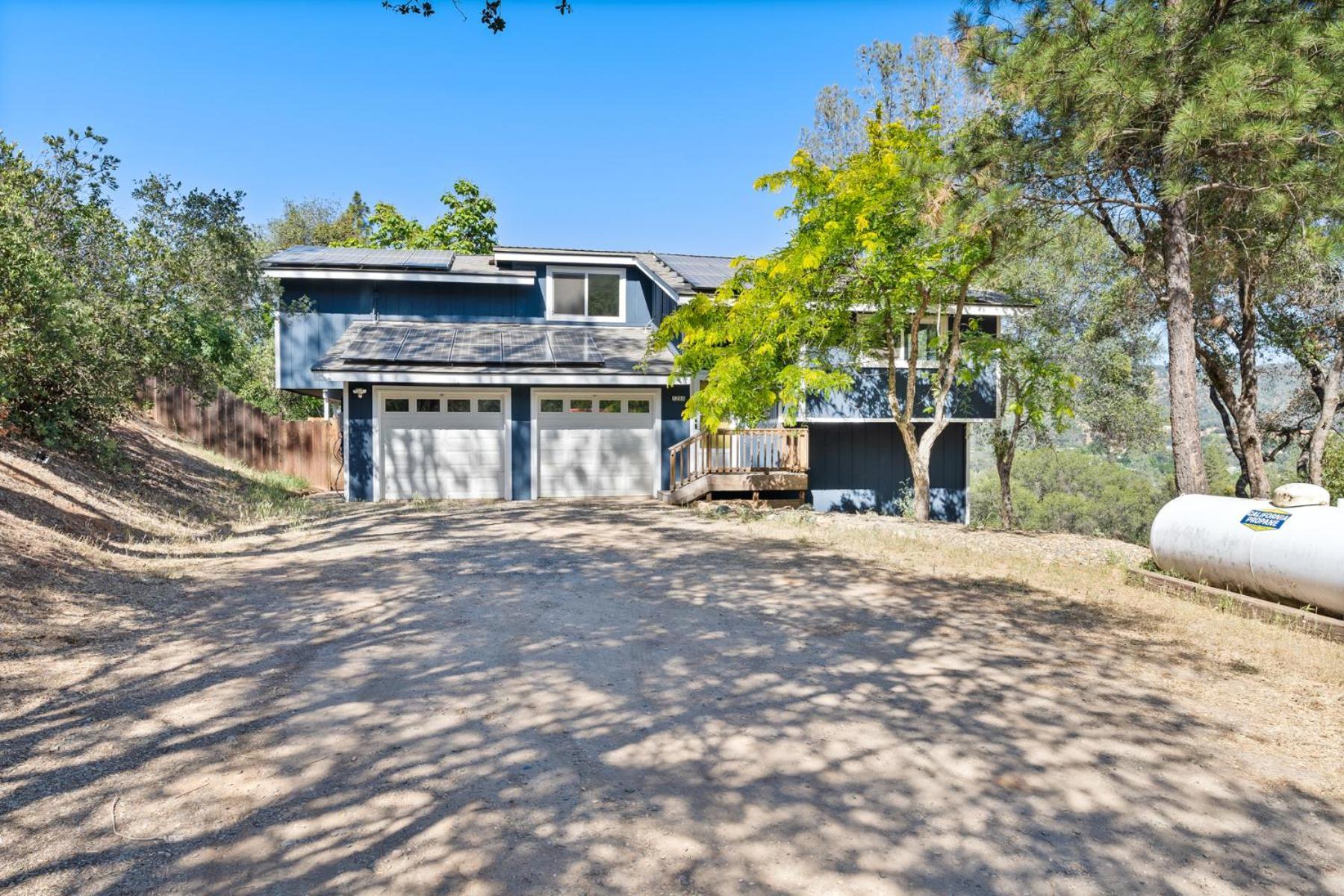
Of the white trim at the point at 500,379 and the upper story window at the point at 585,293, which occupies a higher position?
the upper story window at the point at 585,293

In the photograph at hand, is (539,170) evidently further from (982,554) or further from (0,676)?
(0,676)

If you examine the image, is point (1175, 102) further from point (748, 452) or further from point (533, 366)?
point (533, 366)

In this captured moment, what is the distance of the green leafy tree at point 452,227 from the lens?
34.9 meters

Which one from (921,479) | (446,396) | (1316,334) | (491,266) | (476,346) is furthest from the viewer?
(491,266)

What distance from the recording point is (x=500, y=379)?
15602 millimetres

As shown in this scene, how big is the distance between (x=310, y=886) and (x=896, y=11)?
67.3 ft

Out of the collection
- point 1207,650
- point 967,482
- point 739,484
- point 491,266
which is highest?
point 491,266

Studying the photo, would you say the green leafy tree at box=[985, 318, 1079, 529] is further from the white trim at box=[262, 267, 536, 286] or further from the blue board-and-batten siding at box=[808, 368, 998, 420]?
the white trim at box=[262, 267, 536, 286]

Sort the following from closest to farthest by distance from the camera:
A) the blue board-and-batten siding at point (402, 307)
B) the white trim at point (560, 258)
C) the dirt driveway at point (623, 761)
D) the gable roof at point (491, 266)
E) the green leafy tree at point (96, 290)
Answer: the dirt driveway at point (623, 761) → the green leafy tree at point (96, 290) → the gable roof at point (491, 266) → the blue board-and-batten siding at point (402, 307) → the white trim at point (560, 258)

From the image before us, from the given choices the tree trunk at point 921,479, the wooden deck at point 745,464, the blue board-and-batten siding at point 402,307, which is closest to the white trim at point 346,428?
the blue board-and-batten siding at point 402,307

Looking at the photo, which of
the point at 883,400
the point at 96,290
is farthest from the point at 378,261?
the point at 883,400

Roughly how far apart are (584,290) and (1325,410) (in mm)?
16097

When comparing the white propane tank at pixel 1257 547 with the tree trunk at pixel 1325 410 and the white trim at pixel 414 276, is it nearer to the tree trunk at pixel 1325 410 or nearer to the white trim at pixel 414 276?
the tree trunk at pixel 1325 410

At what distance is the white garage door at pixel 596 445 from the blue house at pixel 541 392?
33 millimetres
